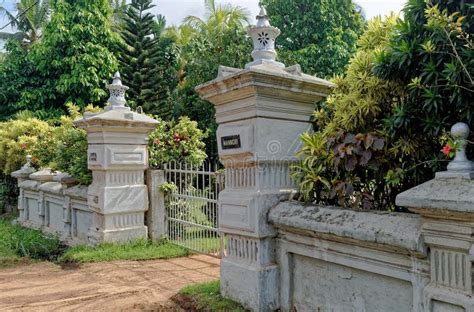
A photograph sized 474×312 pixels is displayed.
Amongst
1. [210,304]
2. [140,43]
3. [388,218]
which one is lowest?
[210,304]

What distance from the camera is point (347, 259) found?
279 cm

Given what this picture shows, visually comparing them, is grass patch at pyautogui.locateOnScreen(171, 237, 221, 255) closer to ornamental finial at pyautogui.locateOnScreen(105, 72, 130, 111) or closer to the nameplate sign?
ornamental finial at pyautogui.locateOnScreen(105, 72, 130, 111)

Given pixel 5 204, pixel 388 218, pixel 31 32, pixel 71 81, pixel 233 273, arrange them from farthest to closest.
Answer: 1. pixel 31 32
2. pixel 71 81
3. pixel 5 204
4. pixel 233 273
5. pixel 388 218

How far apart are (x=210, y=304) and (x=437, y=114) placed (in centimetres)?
230

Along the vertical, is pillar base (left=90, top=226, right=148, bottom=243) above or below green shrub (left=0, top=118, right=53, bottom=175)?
below

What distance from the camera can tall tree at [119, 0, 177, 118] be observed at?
59.5 feet

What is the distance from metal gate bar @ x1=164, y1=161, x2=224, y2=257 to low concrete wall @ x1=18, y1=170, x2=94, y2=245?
1.30 meters

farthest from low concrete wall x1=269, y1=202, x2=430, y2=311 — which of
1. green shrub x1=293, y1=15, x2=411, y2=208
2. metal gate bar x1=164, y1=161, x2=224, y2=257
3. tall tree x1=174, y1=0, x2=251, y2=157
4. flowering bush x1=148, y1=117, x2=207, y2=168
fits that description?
tall tree x1=174, y1=0, x2=251, y2=157

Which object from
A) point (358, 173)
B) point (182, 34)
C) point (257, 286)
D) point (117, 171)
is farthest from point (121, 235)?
point (182, 34)

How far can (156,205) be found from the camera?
6688 mm

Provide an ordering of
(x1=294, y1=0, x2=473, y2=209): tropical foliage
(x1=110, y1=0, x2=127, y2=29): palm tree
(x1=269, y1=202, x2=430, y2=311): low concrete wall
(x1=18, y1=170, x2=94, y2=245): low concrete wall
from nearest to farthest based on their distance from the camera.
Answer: (x1=269, y1=202, x2=430, y2=311): low concrete wall, (x1=294, y1=0, x2=473, y2=209): tropical foliage, (x1=18, y1=170, x2=94, y2=245): low concrete wall, (x1=110, y1=0, x2=127, y2=29): palm tree

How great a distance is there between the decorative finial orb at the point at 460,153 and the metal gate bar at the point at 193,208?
132 inches

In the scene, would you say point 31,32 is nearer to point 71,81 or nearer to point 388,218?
point 71,81

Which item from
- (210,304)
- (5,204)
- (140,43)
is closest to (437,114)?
(210,304)
